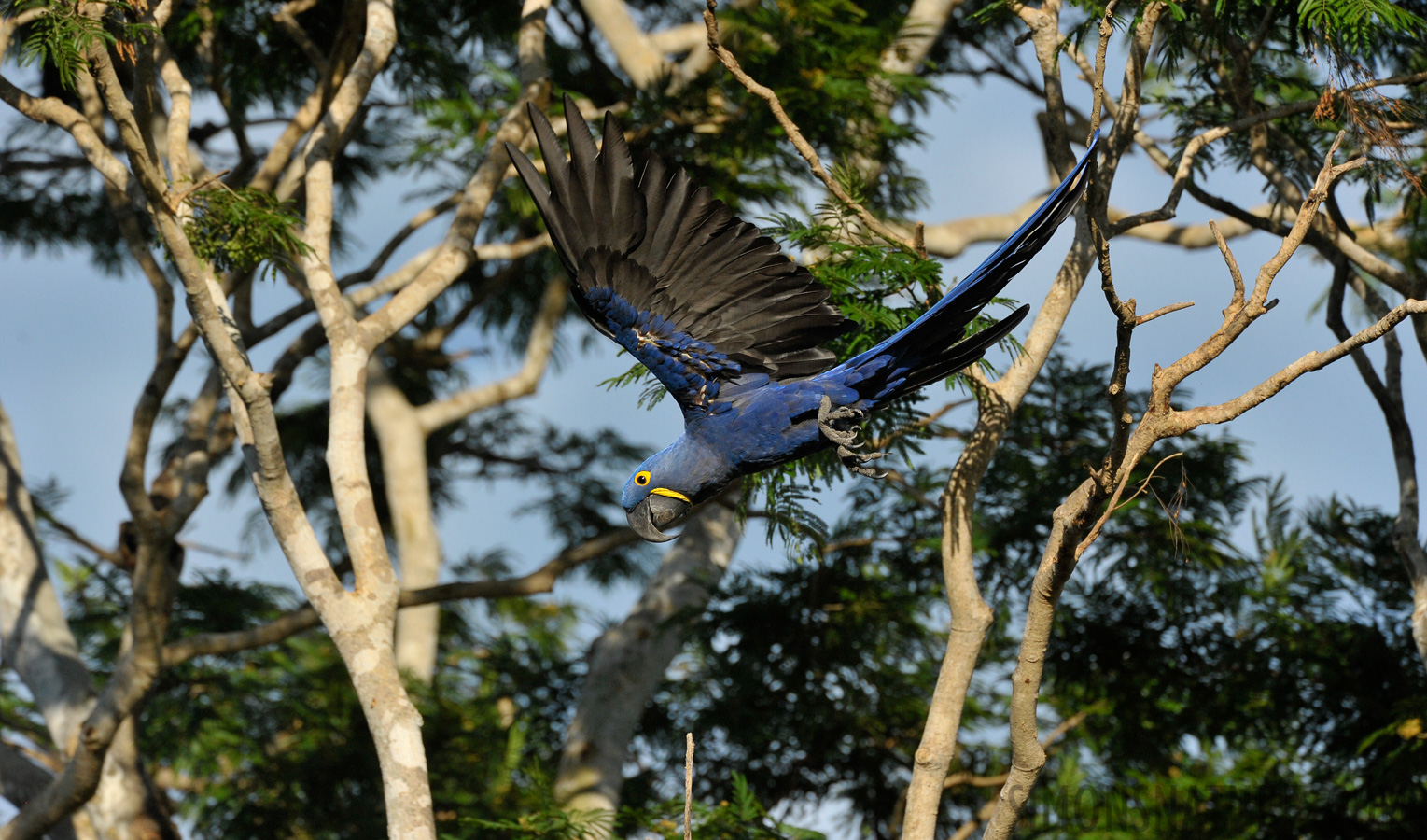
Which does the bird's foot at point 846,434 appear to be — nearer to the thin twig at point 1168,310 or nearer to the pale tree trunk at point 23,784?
the thin twig at point 1168,310

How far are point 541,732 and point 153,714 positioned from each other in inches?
84.3

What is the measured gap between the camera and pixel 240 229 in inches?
168

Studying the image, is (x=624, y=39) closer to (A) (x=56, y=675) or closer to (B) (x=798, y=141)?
(B) (x=798, y=141)

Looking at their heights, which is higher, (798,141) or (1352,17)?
(1352,17)

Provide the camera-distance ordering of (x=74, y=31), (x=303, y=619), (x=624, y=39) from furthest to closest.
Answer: (x=624, y=39)
(x=303, y=619)
(x=74, y=31)

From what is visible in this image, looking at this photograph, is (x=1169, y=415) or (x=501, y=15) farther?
(x=501, y=15)

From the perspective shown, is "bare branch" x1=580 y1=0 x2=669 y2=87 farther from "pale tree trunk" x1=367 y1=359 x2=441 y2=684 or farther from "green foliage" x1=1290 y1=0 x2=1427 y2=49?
"green foliage" x1=1290 y1=0 x2=1427 y2=49

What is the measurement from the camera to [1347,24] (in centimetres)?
359

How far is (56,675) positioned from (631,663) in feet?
9.13

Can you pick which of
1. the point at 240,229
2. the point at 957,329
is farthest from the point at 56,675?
the point at 957,329

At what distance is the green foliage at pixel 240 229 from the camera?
4.21 meters

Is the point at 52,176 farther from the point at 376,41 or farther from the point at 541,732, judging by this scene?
the point at 541,732

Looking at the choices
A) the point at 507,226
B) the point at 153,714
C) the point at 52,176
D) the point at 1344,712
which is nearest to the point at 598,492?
the point at 507,226

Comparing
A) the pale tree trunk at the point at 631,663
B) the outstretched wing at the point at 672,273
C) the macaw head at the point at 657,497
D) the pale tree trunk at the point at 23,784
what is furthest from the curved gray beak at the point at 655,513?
the pale tree trunk at the point at 23,784
